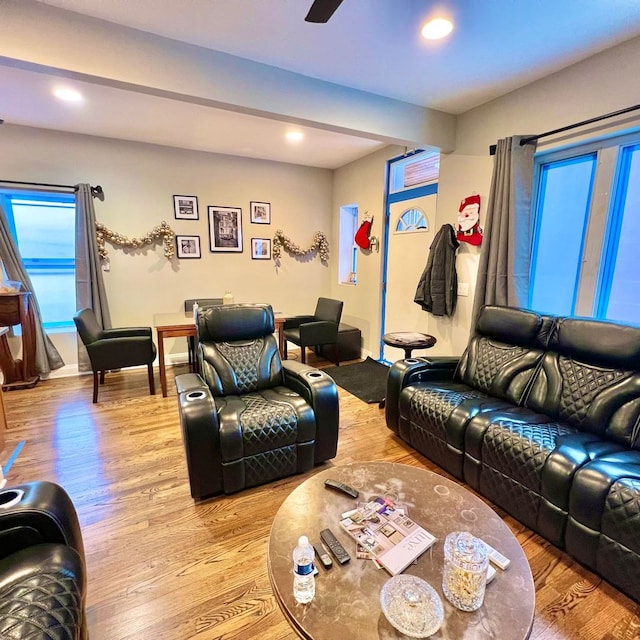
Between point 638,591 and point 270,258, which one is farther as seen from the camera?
point 270,258

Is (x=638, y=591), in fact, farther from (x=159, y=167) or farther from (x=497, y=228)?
(x=159, y=167)

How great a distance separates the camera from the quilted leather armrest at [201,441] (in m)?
1.88

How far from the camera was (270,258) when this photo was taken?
16.5ft

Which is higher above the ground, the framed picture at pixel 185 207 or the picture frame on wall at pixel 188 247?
the framed picture at pixel 185 207

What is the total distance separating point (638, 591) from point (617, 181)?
7.53 feet

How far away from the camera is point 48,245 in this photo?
3.94 metres

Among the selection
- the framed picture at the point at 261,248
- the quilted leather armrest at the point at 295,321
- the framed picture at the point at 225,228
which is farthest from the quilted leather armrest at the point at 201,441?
the framed picture at the point at 261,248

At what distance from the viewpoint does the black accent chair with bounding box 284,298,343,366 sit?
13.7ft

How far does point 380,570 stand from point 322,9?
212cm

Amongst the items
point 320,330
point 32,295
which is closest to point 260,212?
point 320,330

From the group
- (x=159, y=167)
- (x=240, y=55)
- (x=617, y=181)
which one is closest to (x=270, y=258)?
(x=159, y=167)

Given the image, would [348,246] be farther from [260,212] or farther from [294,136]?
[294,136]

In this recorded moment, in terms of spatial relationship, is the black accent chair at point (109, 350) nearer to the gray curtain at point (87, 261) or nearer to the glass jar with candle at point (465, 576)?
the gray curtain at point (87, 261)

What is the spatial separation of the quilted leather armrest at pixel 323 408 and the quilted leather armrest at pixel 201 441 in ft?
2.03
